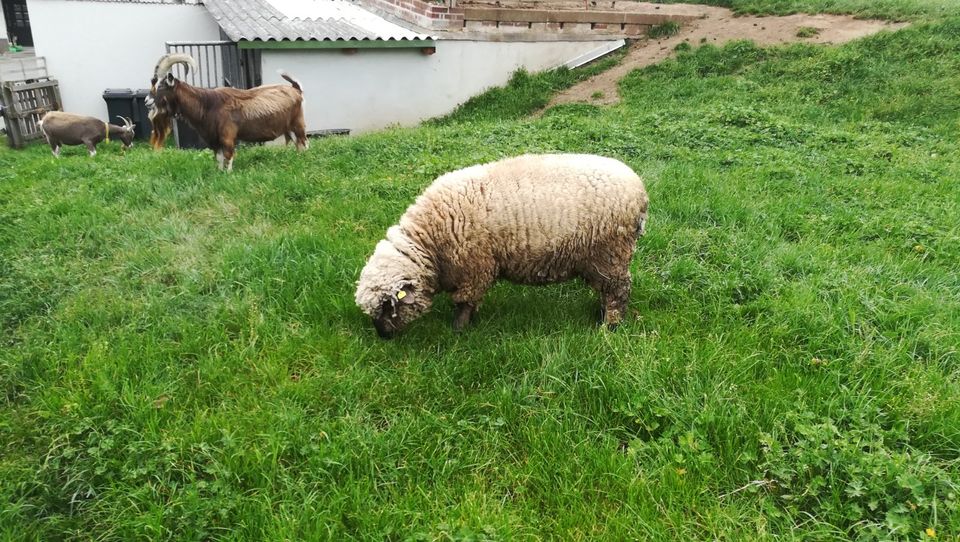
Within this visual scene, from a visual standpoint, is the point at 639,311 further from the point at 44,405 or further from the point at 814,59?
the point at 814,59

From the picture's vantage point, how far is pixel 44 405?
3234mm

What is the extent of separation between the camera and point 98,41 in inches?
545

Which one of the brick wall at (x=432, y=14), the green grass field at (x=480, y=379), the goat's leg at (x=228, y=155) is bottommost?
the green grass field at (x=480, y=379)

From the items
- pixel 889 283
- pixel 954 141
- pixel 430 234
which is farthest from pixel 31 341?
pixel 954 141

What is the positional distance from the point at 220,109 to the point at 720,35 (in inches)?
436

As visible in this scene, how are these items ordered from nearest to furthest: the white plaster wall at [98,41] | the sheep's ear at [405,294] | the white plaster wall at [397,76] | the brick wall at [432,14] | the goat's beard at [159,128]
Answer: the sheep's ear at [405,294]
the goat's beard at [159,128]
the white plaster wall at [397,76]
the brick wall at [432,14]
the white plaster wall at [98,41]

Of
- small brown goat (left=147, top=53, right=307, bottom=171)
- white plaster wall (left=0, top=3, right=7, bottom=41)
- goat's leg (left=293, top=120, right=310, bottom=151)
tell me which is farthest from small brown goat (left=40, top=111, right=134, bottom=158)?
white plaster wall (left=0, top=3, right=7, bottom=41)

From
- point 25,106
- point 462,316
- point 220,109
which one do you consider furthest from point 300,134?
point 25,106

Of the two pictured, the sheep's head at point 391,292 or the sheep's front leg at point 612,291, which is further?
the sheep's front leg at point 612,291

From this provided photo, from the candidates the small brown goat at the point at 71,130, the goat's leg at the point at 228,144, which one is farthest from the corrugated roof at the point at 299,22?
the goat's leg at the point at 228,144

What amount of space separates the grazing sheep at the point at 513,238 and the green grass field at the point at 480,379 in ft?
1.06

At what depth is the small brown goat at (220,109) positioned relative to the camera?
7.45 meters

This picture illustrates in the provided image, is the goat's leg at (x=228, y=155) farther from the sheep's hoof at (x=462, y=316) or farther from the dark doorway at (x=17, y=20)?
the dark doorway at (x=17, y=20)

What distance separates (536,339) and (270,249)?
236 cm
